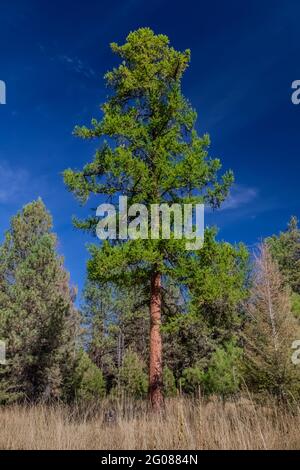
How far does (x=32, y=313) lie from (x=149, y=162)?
11.4m

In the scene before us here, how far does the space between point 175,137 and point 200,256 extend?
12.4ft

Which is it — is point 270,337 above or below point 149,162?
below

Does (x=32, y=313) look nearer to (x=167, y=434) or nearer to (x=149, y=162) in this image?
(x=149, y=162)

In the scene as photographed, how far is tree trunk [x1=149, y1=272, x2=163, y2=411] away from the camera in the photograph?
36.4ft

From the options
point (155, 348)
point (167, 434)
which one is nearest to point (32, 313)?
point (155, 348)

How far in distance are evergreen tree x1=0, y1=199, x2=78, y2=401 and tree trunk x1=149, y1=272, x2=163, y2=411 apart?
9984 mm

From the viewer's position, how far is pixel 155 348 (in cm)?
1159

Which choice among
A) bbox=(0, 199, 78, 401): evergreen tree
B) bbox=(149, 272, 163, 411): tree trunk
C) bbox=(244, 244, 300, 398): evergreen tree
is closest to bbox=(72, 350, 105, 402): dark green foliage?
bbox=(0, 199, 78, 401): evergreen tree

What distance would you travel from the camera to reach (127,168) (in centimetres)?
1166

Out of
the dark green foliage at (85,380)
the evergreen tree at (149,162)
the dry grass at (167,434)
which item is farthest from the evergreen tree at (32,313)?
the dry grass at (167,434)

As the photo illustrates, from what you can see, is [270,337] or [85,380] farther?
[85,380]
